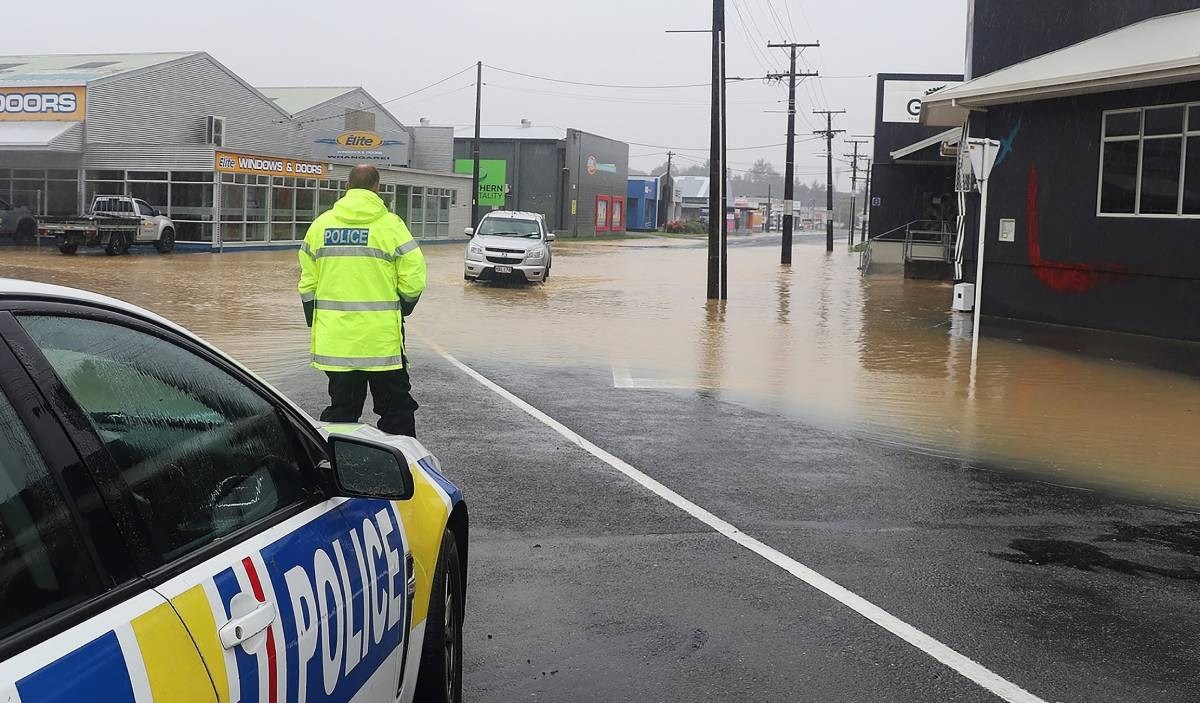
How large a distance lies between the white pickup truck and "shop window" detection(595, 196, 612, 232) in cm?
4570

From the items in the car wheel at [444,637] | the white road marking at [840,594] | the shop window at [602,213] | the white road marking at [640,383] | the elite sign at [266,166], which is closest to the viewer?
the car wheel at [444,637]

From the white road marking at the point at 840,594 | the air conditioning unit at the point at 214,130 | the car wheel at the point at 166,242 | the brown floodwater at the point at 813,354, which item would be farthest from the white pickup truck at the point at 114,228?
the white road marking at the point at 840,594

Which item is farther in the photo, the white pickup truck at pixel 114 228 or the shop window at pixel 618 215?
the shop window at pixel 618 215

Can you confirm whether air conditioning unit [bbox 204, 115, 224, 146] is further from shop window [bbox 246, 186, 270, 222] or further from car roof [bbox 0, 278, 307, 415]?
car roof [bbox 0, 278, 307, 415]

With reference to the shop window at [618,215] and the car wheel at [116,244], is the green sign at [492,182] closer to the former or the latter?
the shop window at [618,215]

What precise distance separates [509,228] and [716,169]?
5.55m

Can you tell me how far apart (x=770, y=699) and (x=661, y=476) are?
3940 millimetres

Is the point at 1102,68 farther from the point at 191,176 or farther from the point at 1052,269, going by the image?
the point at 191,176

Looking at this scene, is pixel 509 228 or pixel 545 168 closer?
pixel 509 228

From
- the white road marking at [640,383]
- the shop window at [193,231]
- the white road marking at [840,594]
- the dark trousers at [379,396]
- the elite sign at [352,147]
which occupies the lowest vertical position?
the white road marking at [840,594]

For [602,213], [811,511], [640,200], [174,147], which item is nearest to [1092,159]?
[811,511]

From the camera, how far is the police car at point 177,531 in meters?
2.00

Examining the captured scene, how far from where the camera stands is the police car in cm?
200

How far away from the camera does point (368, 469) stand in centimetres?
319
